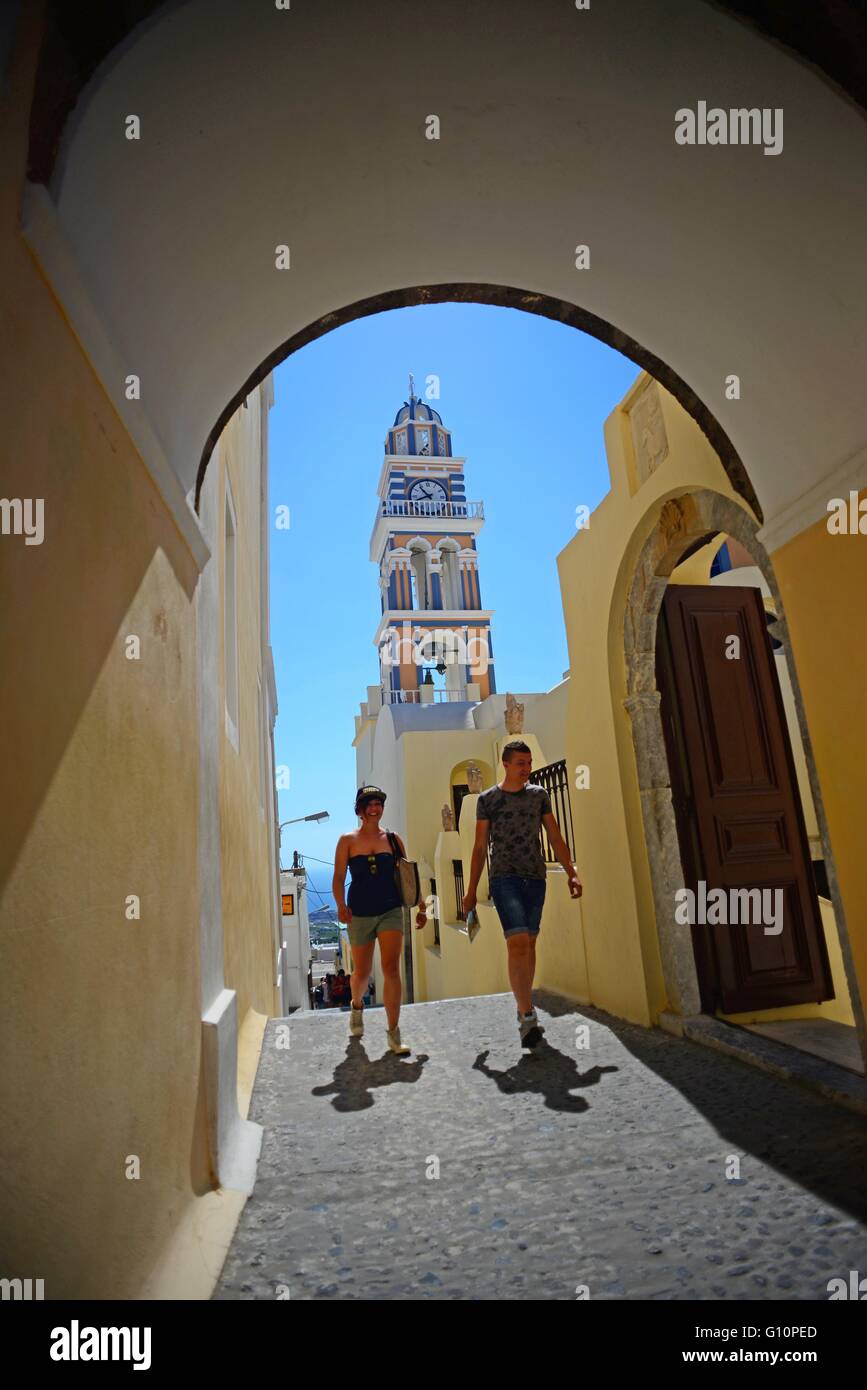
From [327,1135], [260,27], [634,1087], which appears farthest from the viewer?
[634,1087]

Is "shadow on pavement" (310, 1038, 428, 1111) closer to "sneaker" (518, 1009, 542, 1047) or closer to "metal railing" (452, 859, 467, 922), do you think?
"sneaker" (518, 1009, 542, 1047)

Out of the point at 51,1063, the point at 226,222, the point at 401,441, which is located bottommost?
the point at 51,1063

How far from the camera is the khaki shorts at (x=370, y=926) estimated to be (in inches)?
180

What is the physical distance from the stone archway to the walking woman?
1.67 metres

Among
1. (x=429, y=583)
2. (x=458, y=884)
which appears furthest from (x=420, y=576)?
(x=458, y=884)

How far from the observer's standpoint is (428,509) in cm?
3356

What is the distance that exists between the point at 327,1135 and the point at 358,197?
146 inches

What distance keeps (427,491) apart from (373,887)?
3196 centimetres

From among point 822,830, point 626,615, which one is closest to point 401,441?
point 626,615

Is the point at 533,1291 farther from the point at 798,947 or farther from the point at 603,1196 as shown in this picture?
the point at 798,947

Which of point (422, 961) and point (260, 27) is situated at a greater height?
point (260, 27)

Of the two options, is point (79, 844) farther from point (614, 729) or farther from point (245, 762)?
point (245, 762)

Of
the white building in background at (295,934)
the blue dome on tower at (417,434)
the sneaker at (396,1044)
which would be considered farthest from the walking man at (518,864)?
the blue dome on tower at (417,434)

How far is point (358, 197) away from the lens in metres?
2.91
